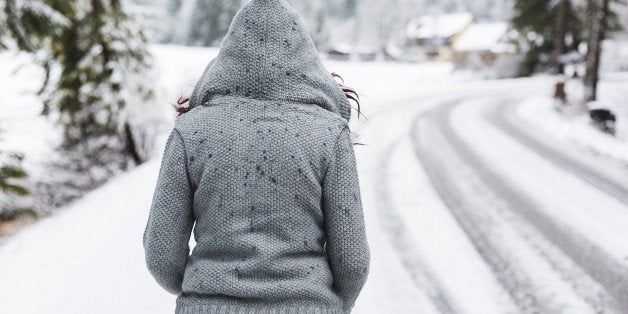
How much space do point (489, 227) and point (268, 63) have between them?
5367 millimetres

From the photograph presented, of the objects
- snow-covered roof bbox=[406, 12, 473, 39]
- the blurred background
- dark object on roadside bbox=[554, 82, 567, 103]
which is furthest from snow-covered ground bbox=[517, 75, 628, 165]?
snow-covered roof bbox=[406, 12, 473, 39]

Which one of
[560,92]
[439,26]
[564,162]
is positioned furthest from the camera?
[439,26]

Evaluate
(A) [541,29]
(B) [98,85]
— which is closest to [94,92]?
(B) [98,85]

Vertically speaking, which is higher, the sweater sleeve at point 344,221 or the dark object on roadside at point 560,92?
the sweater sleeve at point 344,221

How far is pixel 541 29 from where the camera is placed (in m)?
28.5

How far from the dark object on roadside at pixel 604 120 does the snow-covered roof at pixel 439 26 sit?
63.4 meters

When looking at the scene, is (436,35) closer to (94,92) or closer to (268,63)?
(94,92)

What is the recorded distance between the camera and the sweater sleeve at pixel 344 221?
151 cm

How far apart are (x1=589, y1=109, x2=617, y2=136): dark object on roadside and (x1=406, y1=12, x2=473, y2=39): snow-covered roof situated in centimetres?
6337

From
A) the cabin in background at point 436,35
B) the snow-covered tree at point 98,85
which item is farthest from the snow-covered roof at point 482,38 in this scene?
the snow-covered tree at point 98,85

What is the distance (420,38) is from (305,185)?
78.7 meters

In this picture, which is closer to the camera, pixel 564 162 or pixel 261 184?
pixel 261 184

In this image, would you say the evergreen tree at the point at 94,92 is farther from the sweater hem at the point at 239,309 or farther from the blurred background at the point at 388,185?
the sweater hem at the point at 239,309

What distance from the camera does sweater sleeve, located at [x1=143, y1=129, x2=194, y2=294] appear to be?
59.6 inches
